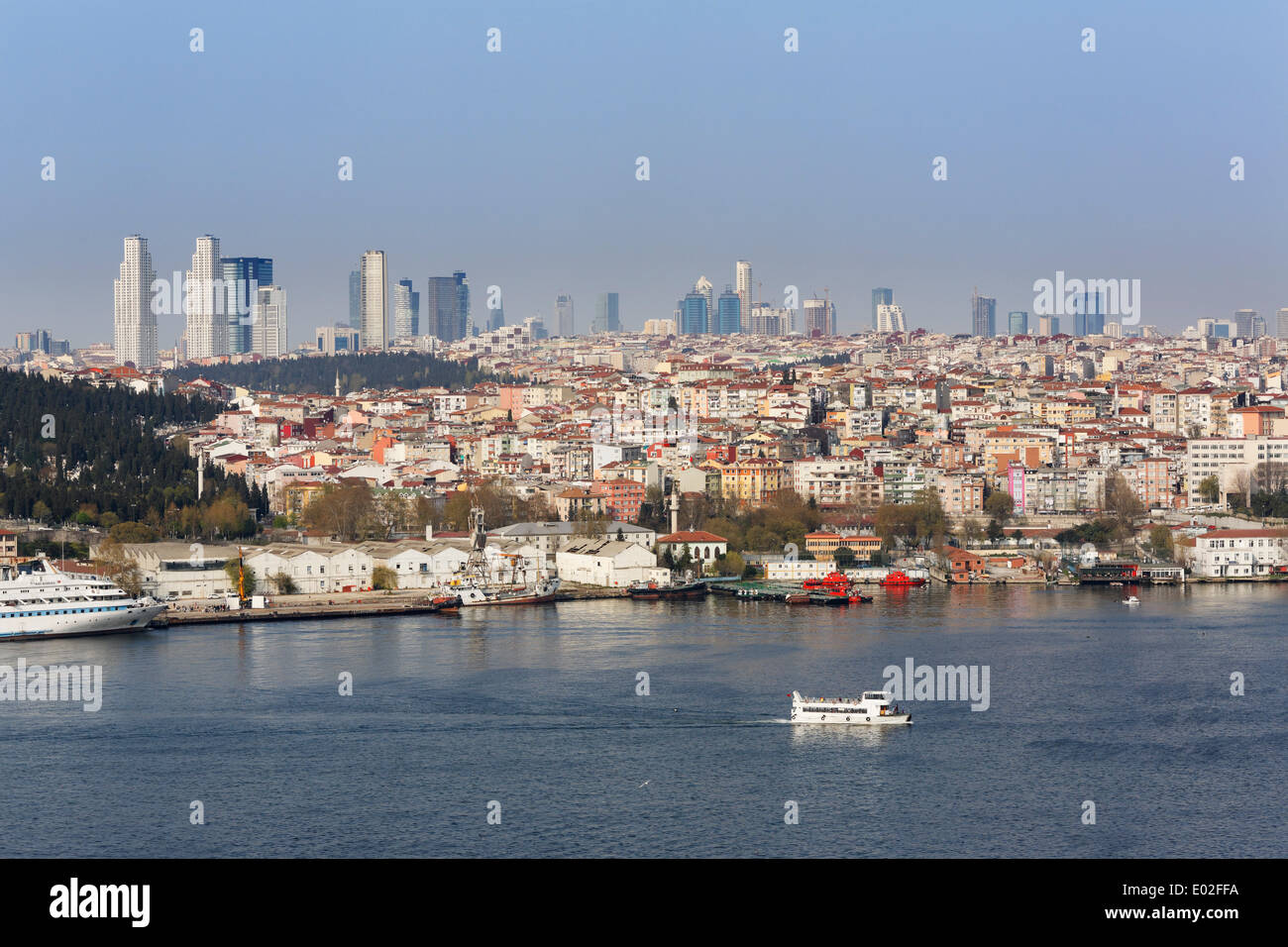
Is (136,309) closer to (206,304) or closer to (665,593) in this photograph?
(206,304)

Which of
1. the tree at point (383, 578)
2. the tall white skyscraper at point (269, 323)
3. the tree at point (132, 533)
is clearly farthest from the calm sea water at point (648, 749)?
the tall white skyscraper at point (269, 323)

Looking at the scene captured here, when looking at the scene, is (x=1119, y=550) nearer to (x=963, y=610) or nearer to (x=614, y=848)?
(x=963, y=610)

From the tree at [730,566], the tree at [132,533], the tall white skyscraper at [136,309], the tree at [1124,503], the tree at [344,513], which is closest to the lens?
the tree at [132,533]

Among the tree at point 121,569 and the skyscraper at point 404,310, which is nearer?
the tree at point 121,569

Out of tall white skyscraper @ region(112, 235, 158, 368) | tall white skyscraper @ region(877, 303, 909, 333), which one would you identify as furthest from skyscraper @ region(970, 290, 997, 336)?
tall white skyscraper @ region(112, 235, 158, 368)

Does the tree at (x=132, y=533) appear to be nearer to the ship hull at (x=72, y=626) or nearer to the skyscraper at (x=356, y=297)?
the ship hull at (x=72, y=626)

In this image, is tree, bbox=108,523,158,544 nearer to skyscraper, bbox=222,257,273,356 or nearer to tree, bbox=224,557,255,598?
tree, bbox=224,557,255,598

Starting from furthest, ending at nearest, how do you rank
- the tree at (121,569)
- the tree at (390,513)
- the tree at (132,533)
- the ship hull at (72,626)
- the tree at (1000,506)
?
the tree at (1000,506)
the tree at (390,513)
the tree at (132,533)
the tree at (121,569)
the ship hull at (72,626)
